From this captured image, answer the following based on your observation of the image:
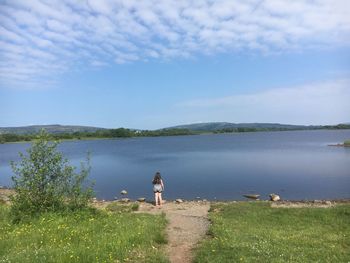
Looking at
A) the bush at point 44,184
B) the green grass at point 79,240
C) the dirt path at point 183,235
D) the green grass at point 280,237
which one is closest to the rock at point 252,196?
the green grass at point 280,237

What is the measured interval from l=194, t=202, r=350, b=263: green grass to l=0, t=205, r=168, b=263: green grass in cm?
203

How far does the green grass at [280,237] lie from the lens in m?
11.7

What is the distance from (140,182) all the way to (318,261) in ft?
135

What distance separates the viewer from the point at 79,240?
13.1 meters

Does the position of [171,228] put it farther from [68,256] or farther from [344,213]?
[344,213]

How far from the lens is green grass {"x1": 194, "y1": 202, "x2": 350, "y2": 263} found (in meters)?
11.7

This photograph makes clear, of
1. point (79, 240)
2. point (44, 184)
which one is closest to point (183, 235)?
point (79, 240)

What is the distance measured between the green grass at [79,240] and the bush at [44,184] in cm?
103

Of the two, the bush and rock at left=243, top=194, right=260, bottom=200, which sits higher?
the bush

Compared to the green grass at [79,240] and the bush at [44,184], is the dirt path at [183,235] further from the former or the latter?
the bush at [44,184]

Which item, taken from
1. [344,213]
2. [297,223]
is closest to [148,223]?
[297,223]

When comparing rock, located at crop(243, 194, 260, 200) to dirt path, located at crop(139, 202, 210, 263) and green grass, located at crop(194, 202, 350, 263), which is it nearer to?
green grass, located at crop(194, 202, 350, 263)

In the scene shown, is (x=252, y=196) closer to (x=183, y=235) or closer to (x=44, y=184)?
(x=183, y=235)

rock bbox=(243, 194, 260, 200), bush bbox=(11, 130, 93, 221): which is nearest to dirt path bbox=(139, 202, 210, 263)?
bush bbox=(11, 130, 93, 221)
